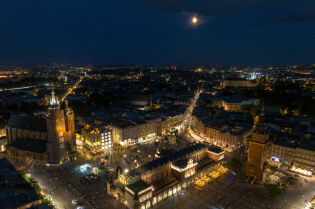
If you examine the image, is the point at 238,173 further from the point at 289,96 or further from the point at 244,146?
the point at 289,96

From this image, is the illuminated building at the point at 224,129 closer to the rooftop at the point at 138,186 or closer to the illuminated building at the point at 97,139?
the illuminated building at the point at 97,139

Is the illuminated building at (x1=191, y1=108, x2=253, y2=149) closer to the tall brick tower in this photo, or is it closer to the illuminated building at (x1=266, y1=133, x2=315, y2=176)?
the illuminated building at (x1=266, y1=133, x2=315, y2=176)

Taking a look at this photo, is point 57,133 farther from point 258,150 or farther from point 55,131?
point 258,150

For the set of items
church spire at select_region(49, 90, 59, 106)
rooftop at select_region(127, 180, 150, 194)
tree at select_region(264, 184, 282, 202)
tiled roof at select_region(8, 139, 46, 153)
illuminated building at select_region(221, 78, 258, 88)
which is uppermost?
church spire at select_region(49, 90, 59, 106)

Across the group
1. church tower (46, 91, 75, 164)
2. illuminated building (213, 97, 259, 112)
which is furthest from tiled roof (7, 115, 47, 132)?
illuminated building (213, 97, 259, 112)

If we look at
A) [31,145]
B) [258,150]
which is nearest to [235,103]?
[258,150]

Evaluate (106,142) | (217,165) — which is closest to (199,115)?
(217,165)

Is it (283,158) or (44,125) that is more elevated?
(44,125)
